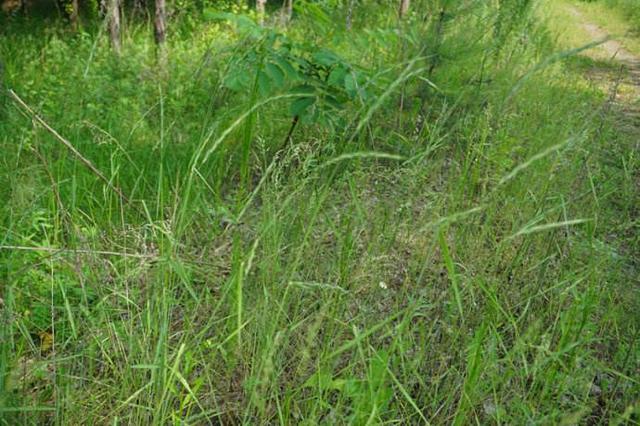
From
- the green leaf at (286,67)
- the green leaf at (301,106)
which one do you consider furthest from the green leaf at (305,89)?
the green leaf at (286,67)

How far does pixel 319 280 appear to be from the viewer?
2.04 metres

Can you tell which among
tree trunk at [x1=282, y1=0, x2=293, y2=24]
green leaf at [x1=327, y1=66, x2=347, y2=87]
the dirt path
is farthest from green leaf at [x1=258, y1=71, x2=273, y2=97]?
the dirt path

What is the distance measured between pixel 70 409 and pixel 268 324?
1.90ft

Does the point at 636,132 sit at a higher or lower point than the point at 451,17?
lower

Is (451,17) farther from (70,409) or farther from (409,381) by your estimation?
(70,409)

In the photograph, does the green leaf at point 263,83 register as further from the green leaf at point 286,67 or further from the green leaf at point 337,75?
the green leaf at point 337,75

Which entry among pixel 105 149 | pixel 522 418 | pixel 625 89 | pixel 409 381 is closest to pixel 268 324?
pixel 409 381

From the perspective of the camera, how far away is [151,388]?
62.1 inches

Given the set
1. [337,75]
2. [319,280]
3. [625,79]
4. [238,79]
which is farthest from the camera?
[625,79]

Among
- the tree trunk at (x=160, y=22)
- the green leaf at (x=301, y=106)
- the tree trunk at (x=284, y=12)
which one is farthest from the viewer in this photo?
the tree trunk at (x=160, y=22)

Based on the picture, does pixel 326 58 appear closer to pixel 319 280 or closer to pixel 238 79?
pixel 238 79

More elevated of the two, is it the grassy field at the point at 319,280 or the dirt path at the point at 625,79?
the grassy field at the point at 319,280

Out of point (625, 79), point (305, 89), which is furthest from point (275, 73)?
point (625, 79)

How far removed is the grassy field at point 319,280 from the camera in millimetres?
1605
